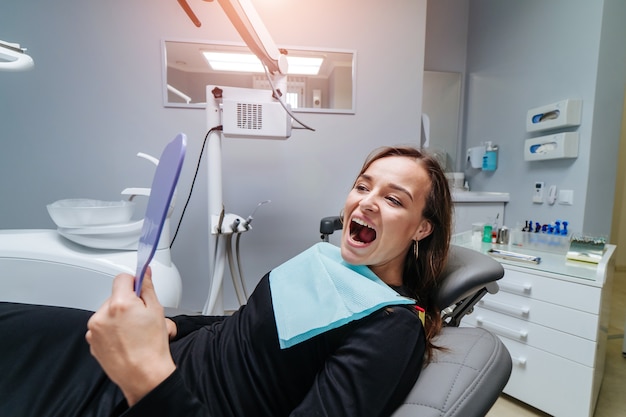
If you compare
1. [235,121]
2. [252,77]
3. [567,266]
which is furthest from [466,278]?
[252,77]

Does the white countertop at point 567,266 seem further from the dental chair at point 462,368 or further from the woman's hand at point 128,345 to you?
the woman's hand at point 128,345

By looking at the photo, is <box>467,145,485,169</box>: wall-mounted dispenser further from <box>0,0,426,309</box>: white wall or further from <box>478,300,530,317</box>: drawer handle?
<box>478,300,530,317</box>: drawer handle

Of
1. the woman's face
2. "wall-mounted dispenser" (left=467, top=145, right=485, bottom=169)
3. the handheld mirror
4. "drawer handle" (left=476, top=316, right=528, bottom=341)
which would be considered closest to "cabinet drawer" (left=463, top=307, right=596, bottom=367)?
"drawer handle" (left=476, top=316, right=528, bottom=341)

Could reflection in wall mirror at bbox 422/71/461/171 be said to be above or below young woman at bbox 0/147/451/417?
above

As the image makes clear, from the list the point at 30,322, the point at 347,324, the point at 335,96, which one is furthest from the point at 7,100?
the point at 347,324

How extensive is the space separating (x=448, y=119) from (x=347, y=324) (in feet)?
8.49

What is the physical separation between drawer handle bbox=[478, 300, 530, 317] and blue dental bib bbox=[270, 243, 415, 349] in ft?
3.21

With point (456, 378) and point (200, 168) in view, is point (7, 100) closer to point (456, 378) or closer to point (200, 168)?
point (200, 168)

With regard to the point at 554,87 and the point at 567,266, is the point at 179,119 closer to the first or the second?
the point at 567,266

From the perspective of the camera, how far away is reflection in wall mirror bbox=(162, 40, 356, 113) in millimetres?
1866

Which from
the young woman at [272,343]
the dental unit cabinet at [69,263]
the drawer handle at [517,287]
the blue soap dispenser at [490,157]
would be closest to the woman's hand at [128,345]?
the young woman at [272,343]

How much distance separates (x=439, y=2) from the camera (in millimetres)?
2590

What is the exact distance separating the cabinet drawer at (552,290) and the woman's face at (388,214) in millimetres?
832

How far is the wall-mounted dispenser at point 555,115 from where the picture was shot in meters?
1.68
